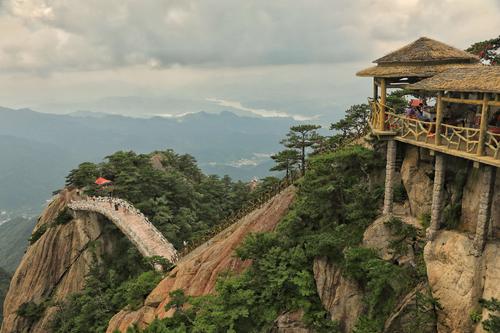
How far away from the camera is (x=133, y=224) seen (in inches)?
1300

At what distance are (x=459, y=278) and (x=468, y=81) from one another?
6.05 metres

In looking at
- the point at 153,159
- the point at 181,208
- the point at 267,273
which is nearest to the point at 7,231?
the point at 153,159

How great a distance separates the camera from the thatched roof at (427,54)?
1595 centimetres

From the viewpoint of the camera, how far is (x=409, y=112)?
17391 millimetres

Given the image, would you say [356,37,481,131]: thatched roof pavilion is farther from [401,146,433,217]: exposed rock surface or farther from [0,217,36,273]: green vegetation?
[0,217,36,273]: green vegetation

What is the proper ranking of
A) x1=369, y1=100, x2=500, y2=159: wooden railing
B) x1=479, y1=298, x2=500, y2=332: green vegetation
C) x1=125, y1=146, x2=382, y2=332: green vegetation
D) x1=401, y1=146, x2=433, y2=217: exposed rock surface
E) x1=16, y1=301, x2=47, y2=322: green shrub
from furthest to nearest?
x1=16, y1=301, x2=47, y2=322: green shrub
x1=125, y1=146, x2=382, y2=332: green vegetation
x1=401, y1=146, x2=433, y2=217: exposed rock surface
x1=369, y1=100, x2=500, y2=159: wooden railing
x1=479, y1=298, x2=500, y2=332: green vegetation

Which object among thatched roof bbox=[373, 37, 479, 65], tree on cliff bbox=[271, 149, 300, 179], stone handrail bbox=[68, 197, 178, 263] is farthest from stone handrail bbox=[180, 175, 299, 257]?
thatched roof bbox=[373, 37, 479, 65]

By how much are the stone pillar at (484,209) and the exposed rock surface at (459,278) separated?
0.22m

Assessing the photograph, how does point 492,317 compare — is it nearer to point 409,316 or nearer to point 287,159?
point 409,316

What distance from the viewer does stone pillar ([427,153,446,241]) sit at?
45.7 ft

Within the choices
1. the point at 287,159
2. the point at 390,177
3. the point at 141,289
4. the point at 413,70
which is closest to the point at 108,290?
the point at 141,289

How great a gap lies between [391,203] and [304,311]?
5402 millimetres

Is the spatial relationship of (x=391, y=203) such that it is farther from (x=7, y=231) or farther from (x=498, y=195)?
(x=7, y=231)

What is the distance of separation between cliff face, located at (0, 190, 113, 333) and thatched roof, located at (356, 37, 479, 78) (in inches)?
1145
